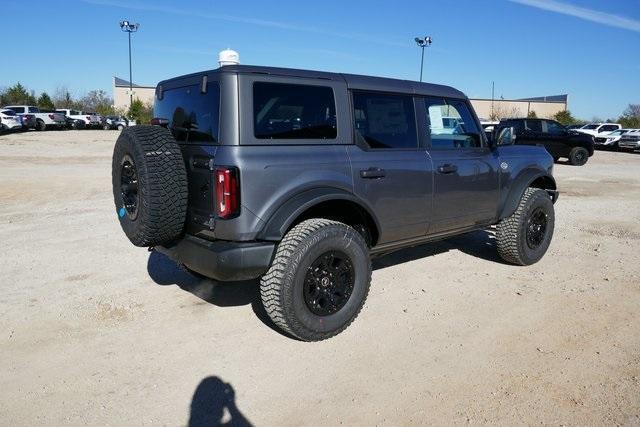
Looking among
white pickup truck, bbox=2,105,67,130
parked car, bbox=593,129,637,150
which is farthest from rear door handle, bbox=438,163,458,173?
white pickup truck, bbox=2,105,67,130

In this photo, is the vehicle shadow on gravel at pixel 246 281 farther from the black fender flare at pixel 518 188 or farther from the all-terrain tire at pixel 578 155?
the all-terrain tire at pixel 578 155

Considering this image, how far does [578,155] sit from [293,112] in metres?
18.3

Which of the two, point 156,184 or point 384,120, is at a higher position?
point 384,120

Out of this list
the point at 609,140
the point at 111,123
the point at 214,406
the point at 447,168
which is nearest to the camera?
the point at 214,406

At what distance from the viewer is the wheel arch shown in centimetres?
334

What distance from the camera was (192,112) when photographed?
12.0 ft

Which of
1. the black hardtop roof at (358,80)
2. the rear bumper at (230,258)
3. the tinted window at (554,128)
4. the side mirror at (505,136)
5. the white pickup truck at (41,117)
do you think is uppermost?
the white pickup truck at (41,117)

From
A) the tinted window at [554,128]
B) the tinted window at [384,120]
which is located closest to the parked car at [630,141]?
the tinted window at [554,128]

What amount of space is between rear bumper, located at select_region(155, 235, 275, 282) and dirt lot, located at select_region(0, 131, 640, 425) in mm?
588

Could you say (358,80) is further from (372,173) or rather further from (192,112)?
(192,112)

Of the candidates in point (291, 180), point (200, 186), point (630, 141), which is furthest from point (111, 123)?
point (291, 180)

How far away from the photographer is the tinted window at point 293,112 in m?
3.36

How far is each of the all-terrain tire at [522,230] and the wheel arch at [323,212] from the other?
1915mm

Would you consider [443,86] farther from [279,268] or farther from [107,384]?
[107,384]
